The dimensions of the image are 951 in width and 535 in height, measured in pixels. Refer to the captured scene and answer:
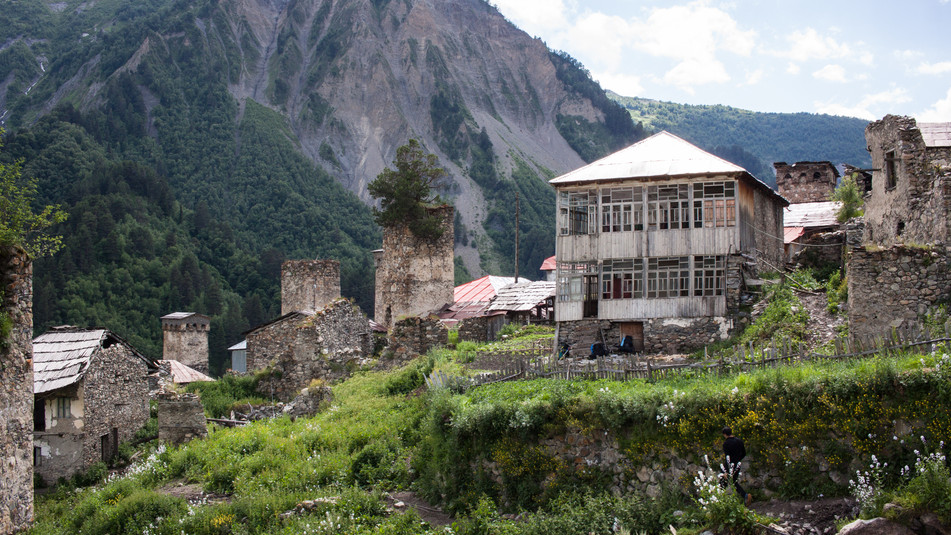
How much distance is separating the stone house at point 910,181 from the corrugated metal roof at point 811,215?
31.9 feet

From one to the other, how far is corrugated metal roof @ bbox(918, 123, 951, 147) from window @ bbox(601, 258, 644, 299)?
8825 millimetres

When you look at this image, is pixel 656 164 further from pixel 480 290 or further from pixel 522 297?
pixel 480 290

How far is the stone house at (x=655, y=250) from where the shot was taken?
90.2 feet

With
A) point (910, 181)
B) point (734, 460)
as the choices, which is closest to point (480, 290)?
point (910, 181)

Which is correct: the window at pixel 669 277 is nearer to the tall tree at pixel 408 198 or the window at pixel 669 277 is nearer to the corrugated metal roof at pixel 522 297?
the corrugated metal roof at pixel 522 297

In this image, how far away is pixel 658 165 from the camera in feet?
94.4

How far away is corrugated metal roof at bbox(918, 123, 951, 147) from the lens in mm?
24953

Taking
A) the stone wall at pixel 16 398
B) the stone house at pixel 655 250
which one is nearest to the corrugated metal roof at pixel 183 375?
the stone house at pixel 655 250

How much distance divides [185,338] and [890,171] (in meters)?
54.8

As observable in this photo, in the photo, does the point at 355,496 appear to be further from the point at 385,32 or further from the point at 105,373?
the point at 385,32

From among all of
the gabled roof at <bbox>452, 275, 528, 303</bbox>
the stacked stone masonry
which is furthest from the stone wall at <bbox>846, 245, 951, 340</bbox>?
the gabled roof at <bbox>452, 275, 528, 303</bbox>

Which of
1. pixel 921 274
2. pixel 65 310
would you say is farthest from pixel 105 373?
pixel 65 310

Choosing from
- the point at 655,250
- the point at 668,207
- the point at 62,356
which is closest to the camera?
the point at 62,356

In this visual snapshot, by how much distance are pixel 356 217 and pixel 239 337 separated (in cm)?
5144
